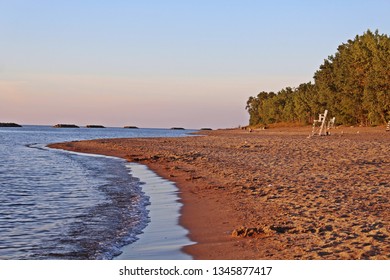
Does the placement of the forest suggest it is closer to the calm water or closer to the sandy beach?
the sandy beach

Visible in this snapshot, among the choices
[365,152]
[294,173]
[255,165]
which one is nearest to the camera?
[294,173]

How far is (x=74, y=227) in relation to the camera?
13156 millimetres

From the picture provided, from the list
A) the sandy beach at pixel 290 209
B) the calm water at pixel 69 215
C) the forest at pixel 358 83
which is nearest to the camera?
the sandy beach at pixel 290 209

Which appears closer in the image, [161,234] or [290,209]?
[161,234]

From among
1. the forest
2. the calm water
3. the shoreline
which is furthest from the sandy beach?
the forest

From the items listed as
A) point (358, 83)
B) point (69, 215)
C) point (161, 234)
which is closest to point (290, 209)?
point (161, 234)

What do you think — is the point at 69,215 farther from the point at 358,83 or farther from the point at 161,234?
Result: the point at 358,83

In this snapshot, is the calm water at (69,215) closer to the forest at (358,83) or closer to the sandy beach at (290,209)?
the sandy beach at (290,209)

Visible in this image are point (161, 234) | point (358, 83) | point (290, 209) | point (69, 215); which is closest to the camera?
point (161, 234)

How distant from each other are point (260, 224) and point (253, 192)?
487 centimetres

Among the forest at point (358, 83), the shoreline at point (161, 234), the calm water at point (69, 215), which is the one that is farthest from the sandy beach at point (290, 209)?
the forest at point (358, 83)

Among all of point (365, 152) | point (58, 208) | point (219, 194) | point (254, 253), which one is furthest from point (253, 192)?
point (365, 152)

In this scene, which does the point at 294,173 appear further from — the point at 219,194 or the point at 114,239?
the point at 114,239
